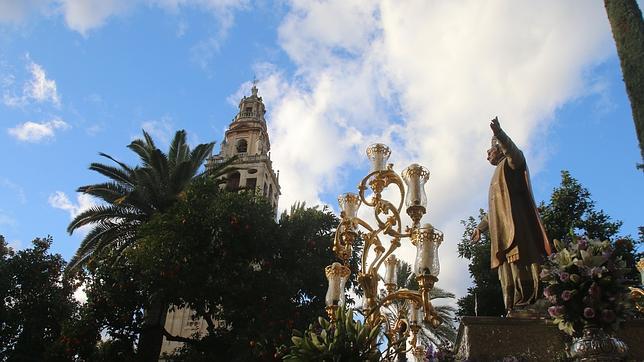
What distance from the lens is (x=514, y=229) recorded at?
24.0 ft

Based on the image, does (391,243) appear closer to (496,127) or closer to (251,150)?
(496,127)

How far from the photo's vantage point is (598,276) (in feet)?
17.0

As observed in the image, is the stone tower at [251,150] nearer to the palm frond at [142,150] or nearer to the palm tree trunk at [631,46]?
the palm frond at [142,150]

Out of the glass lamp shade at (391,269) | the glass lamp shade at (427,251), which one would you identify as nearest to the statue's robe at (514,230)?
the glass lamp shade at (427,251)

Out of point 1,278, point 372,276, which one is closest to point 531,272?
point 372,276

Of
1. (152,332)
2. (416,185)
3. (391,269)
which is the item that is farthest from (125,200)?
(416,185)

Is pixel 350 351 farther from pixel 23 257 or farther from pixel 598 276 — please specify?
pixel 23 257

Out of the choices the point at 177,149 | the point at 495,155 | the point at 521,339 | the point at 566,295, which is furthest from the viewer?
the point at 177,149

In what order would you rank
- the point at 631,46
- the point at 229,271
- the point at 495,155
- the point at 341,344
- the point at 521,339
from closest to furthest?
1. the point at 521,339
2. the point at 341,344
3. the point at 631,46
4. the point at 495,155
5. the point at 229,271

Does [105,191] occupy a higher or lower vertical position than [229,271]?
higher

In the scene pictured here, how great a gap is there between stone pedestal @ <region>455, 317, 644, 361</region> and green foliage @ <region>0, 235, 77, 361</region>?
17.8 metres

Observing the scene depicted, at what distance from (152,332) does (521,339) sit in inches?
566

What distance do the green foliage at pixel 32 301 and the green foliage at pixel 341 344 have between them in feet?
52.8

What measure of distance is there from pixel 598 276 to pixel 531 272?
188 cm
